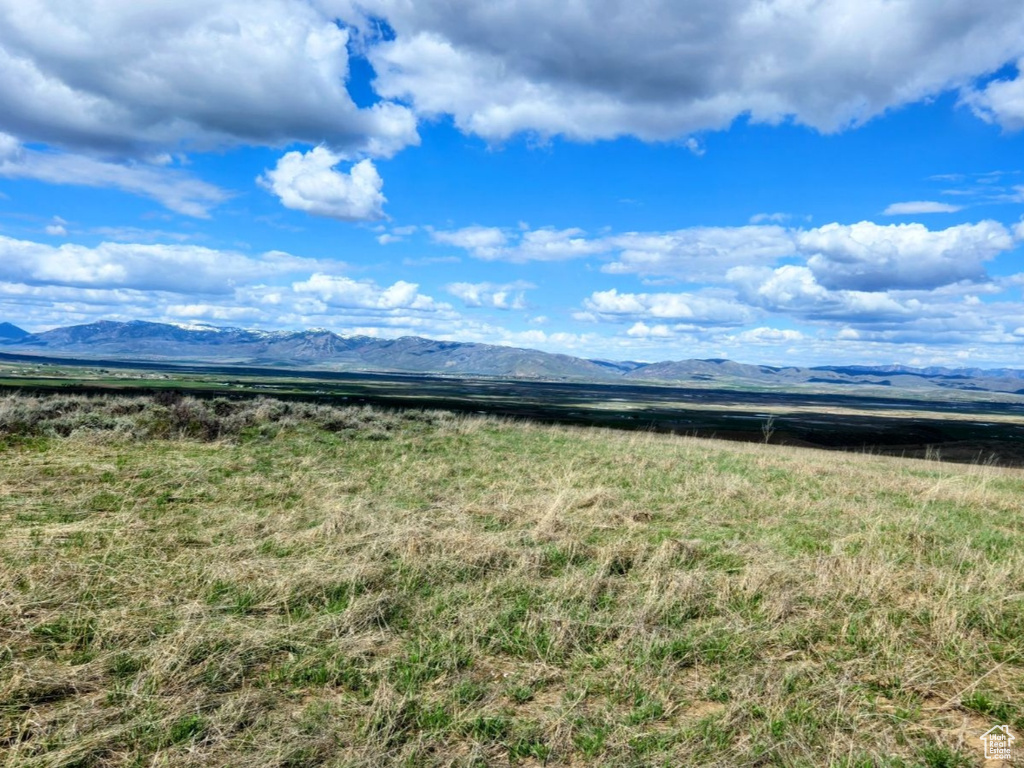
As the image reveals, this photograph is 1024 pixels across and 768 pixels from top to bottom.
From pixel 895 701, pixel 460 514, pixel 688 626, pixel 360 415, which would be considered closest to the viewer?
pixel 895 701

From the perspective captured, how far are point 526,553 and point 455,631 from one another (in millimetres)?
2770

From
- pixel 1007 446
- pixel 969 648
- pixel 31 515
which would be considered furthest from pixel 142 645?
pixel 1007 446

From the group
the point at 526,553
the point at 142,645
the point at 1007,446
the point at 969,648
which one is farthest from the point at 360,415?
the point at 1007,446

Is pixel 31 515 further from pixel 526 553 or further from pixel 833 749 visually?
pixel 833 749

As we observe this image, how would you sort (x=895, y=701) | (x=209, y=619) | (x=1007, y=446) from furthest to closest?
(x=1007, y=446)
(x=209, y=619)
(x=895, y=701)

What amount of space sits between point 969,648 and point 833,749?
10.4ft

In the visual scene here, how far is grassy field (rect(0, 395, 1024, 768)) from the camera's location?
4.87 metres

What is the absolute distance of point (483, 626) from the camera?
22.0ft

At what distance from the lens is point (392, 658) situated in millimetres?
6023

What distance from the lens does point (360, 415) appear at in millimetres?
28141

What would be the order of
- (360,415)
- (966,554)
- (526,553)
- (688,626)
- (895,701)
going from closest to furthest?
1. (895,701)
2. (688,626)
3. (526,553)
4. (966,554)
5. (360,415)

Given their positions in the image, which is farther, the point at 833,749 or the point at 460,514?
the point at 460,514

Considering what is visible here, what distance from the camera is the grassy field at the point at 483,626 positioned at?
16.0 feet

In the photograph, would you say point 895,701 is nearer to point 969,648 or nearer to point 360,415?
point 969,648
